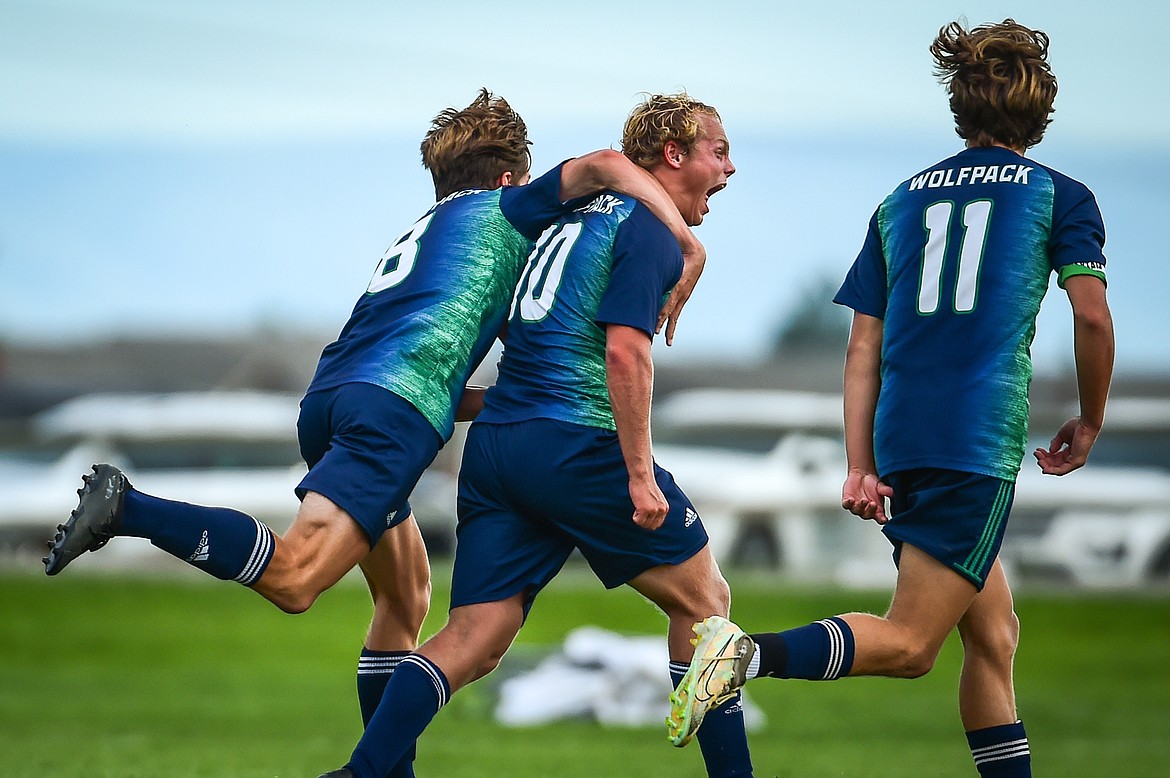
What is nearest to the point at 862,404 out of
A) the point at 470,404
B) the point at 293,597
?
the point at 470,404

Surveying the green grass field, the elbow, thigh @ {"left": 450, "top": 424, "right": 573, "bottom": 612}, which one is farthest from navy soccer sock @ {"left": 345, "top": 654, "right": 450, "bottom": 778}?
the green grass field

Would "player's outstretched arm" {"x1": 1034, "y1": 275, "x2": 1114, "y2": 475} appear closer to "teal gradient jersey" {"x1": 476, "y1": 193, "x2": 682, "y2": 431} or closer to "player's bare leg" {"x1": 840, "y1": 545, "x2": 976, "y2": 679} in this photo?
"player's bare leg" {"x1": 840, "y1": 545, "x2": 976, "y2": 679}

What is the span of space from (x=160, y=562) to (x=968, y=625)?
2214 centimetres

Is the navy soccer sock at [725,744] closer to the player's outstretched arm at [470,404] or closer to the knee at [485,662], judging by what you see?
the knee at [485,662]

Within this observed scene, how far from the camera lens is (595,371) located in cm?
465

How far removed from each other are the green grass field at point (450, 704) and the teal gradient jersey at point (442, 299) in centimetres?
285

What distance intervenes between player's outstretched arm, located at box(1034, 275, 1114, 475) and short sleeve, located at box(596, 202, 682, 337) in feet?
3.90

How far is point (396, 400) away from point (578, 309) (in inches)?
25.3

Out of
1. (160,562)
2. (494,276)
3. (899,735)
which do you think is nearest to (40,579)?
(160,562)

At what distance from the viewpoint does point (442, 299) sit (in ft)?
15.7

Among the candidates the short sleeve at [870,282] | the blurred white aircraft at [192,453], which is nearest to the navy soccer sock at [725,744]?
the short sleeve at [870,282]

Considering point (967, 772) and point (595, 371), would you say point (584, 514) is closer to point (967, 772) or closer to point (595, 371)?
point (595, 371)

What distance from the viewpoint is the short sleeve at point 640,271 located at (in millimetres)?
4441

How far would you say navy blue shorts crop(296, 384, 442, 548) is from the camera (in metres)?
4.52
